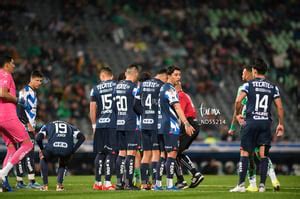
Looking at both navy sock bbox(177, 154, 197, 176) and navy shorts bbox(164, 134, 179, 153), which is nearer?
navy shorts bbox(164, 134, 179, 153)

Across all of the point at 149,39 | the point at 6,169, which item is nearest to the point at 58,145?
the point at 6,169

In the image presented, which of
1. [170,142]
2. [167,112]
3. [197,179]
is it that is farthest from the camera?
[197,179]

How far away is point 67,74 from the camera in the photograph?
107 feet

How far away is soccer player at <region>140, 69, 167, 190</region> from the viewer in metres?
18.5

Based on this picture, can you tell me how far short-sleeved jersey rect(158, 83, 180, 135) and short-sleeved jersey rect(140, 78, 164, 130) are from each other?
6.0 inches

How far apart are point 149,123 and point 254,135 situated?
2354 mm

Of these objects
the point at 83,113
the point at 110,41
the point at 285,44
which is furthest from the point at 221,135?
the point at 285,44

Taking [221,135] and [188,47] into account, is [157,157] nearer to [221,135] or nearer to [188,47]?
[221,135]

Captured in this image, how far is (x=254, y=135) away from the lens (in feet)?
57.3

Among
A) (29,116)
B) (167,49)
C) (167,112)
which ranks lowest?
(167,112)

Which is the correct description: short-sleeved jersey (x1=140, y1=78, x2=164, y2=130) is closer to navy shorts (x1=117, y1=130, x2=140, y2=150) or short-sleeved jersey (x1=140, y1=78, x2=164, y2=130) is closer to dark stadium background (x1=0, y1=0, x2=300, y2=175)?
navy shorts (x1=117, y1=130, x2=140, y2=150)

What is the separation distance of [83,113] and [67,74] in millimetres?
2117

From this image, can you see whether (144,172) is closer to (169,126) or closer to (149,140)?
(149,140)

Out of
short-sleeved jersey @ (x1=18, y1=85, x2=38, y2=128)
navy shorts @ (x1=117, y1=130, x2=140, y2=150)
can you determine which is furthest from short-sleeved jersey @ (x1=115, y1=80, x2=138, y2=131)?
short-sleeved jersey @ (x1=18, y1=85, x2=38, y2=128)
